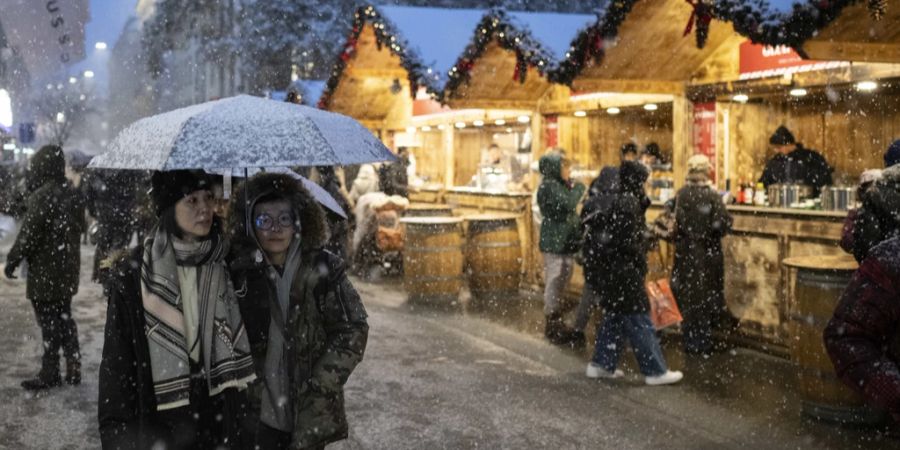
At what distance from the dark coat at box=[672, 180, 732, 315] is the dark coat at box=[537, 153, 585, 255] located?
1198 mm

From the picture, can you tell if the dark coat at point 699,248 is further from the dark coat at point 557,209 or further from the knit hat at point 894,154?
the knit hat at point 894,154

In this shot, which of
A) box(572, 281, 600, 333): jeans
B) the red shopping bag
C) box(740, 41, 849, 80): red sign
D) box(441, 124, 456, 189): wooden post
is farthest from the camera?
box(441, 124, 456, 189): wooden post

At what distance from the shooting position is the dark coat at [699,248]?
8.96 meters

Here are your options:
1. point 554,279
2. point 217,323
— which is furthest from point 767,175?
point 217,323

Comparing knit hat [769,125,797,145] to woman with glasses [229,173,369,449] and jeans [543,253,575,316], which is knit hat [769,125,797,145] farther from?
woman with glasses [229,173,369,449]

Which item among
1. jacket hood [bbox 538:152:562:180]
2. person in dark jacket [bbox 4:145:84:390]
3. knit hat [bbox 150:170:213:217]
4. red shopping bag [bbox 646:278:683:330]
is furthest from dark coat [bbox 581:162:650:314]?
knit hat [bbox 150:170:213:217]

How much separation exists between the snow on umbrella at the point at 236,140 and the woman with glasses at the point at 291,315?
0.38ft

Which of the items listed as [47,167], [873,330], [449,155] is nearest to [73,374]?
[47,167]

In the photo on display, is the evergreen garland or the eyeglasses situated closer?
the eyeglasses

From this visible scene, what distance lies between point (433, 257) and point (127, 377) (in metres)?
9.36

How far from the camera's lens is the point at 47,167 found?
7820 millimetres

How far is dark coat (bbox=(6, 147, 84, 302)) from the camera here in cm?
774

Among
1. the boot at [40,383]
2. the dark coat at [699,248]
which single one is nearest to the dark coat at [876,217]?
the dark coat at [699,248]

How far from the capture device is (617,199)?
814 cm
